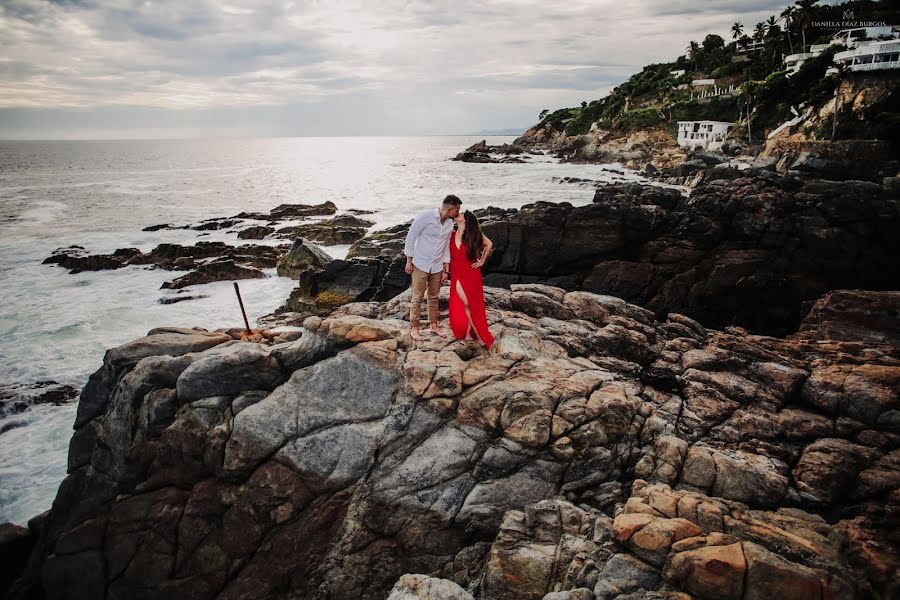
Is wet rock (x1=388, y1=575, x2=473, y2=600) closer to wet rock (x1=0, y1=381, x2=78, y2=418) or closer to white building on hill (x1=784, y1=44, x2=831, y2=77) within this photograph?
wet rock (x1=0, y1=381, x2=78, y2=418)

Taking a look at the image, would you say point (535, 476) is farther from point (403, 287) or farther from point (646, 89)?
point (646, 89)

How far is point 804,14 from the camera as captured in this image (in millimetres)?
80188

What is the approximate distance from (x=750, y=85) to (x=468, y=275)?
92376mm

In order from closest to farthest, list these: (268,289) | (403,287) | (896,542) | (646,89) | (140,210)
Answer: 1. (896,542)
2. (403,287)
3. (268,289)
4. (140,210)
5. (646,89)

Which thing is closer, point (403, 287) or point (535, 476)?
point (535, 476)

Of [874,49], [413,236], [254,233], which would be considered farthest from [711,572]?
[874,49]

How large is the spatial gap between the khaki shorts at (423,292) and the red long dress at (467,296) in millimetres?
430

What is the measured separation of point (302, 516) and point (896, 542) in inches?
305

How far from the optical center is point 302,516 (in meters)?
7.16

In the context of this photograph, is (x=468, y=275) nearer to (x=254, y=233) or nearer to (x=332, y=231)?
(x=332, y=231)

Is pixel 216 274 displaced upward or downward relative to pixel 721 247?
downward

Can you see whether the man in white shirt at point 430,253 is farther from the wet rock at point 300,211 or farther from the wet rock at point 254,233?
the wet rock at point 300,211

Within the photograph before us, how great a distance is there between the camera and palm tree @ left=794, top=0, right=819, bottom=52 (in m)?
80.2

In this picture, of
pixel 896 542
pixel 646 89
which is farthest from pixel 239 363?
pixel 646 89
